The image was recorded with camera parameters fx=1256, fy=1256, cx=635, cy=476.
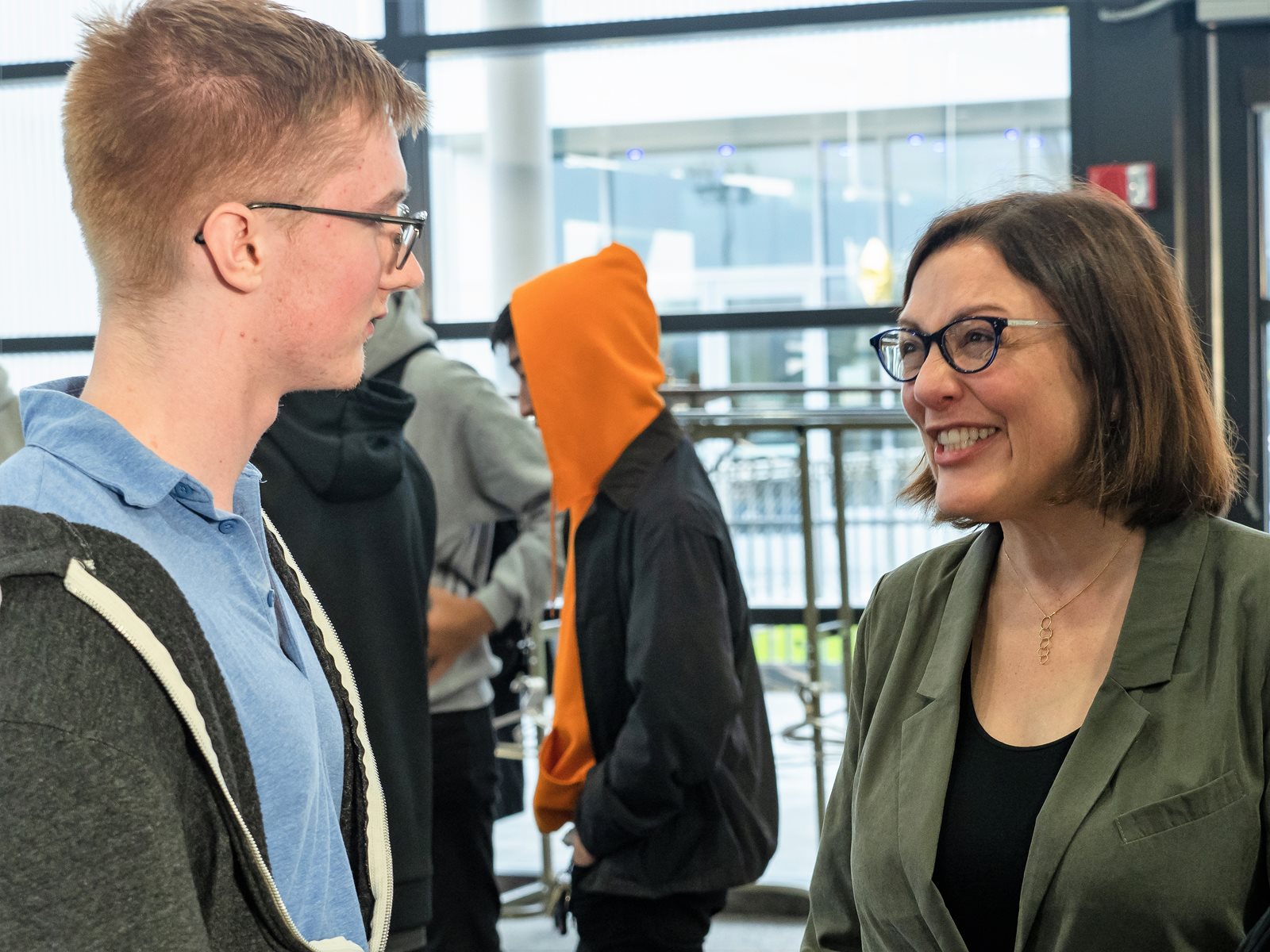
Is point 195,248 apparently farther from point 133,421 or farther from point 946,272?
point 946,272

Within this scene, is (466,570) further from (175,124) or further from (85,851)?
(85,851)

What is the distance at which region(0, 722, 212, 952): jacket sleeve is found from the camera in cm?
76

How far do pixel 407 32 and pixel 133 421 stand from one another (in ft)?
12.7

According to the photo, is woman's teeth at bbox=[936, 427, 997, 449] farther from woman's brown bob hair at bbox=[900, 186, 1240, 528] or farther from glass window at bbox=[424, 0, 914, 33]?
glass window at bbox=[424, 0, 914, 33]

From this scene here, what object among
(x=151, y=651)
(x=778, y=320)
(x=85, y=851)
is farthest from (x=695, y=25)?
(x=85, y=851)

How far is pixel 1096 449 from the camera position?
4.61ft

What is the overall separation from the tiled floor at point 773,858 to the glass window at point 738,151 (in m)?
1.74

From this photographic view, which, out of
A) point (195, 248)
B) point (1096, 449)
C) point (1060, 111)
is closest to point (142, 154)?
point (195, 248)

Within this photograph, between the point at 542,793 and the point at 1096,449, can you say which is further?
the point at 542,793

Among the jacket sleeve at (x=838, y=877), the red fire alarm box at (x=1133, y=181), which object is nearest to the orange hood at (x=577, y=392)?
the jacket sleeve at (x=838, y=877)

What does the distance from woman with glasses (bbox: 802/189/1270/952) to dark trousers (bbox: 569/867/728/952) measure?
2.28 ft

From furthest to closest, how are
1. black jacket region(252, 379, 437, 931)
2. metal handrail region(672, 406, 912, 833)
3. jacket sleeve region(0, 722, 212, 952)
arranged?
metal handrail region(672, 406, 912, 833)
black jacket region(252, 379, 437, 931)
jacket sleeve region(0, 722, 212, 952)

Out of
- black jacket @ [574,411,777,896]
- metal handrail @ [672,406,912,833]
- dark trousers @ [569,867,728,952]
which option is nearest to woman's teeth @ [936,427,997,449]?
black jacket @ [574,411,777,896]

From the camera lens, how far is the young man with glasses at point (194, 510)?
78cm
